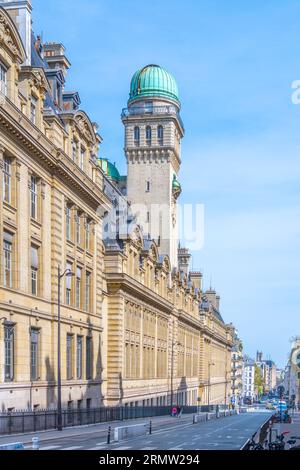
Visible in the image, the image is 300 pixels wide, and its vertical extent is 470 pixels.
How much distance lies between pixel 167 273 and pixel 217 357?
77147mm

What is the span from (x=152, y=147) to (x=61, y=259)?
2296 inches

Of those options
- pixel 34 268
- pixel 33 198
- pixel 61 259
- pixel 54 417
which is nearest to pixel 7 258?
pixel 34 268

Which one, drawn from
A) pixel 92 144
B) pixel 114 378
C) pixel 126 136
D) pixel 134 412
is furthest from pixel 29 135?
pixel 126 136

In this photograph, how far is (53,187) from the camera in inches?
1687

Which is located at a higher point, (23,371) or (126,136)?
(126,136)

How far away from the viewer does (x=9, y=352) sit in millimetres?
35188

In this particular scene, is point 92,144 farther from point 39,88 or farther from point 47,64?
point 39,88

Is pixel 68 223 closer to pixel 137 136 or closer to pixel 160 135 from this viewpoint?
pixel 137 136

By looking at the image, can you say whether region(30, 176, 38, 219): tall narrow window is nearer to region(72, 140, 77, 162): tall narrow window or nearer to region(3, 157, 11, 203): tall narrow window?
region(3, 157, 11, 203): tall narrow window

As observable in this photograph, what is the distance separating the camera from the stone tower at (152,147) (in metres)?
99.8

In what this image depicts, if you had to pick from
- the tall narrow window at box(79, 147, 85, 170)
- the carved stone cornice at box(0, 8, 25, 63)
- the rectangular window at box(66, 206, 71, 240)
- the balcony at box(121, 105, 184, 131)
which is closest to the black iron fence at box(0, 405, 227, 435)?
the rectangular window at box(66, 206, 71, 240)

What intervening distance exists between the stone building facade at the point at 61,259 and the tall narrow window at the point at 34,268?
110mm

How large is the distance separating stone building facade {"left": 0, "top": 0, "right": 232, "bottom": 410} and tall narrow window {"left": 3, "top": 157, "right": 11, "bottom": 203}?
8 centimetres

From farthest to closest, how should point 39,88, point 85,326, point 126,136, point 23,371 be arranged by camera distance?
→ point 126,136, point 85,326, point 39,88, point 23,371
